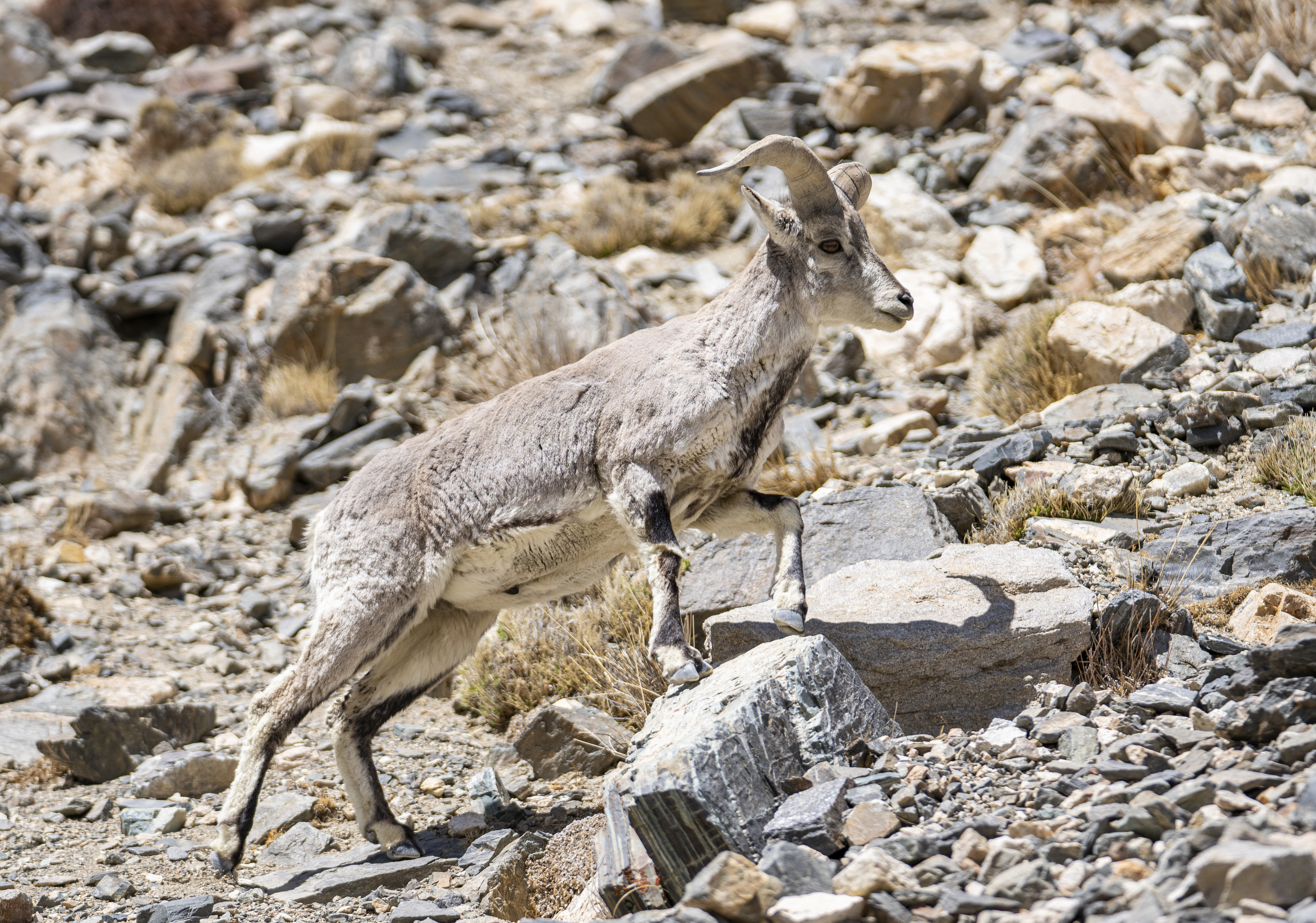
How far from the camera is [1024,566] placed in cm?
596

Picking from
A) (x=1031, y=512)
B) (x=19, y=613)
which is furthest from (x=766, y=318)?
(x=19, y=613)

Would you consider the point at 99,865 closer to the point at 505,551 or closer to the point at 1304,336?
the point at 505,551

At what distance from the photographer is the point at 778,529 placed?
229 inches

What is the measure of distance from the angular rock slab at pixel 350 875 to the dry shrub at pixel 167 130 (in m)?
14.7

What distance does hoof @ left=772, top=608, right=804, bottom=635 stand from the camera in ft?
17.6

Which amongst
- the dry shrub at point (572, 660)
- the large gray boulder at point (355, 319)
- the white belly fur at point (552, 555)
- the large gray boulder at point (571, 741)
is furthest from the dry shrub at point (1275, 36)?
the large gray boulder at point (571, 741)

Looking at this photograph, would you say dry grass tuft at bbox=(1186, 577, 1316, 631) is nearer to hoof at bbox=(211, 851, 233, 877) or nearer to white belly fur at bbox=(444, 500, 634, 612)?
white belly fur at bbox=(444, 500, 634, 612)

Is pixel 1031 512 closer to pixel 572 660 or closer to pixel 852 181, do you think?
pixel 852 181

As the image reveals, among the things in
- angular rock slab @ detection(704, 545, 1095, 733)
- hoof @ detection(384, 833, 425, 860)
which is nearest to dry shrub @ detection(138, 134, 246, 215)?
hoof @ detection(384, 833, 425, 860)

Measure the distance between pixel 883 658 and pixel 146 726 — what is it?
523 centimetres

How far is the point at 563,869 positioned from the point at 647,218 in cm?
1030

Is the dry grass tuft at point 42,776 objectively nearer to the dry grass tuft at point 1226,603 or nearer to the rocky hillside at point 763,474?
the rocky hillside at point 763,474

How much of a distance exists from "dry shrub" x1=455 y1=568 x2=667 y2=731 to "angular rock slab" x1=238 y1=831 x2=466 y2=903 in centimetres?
143

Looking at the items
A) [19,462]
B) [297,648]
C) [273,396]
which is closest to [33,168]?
[19,462]
